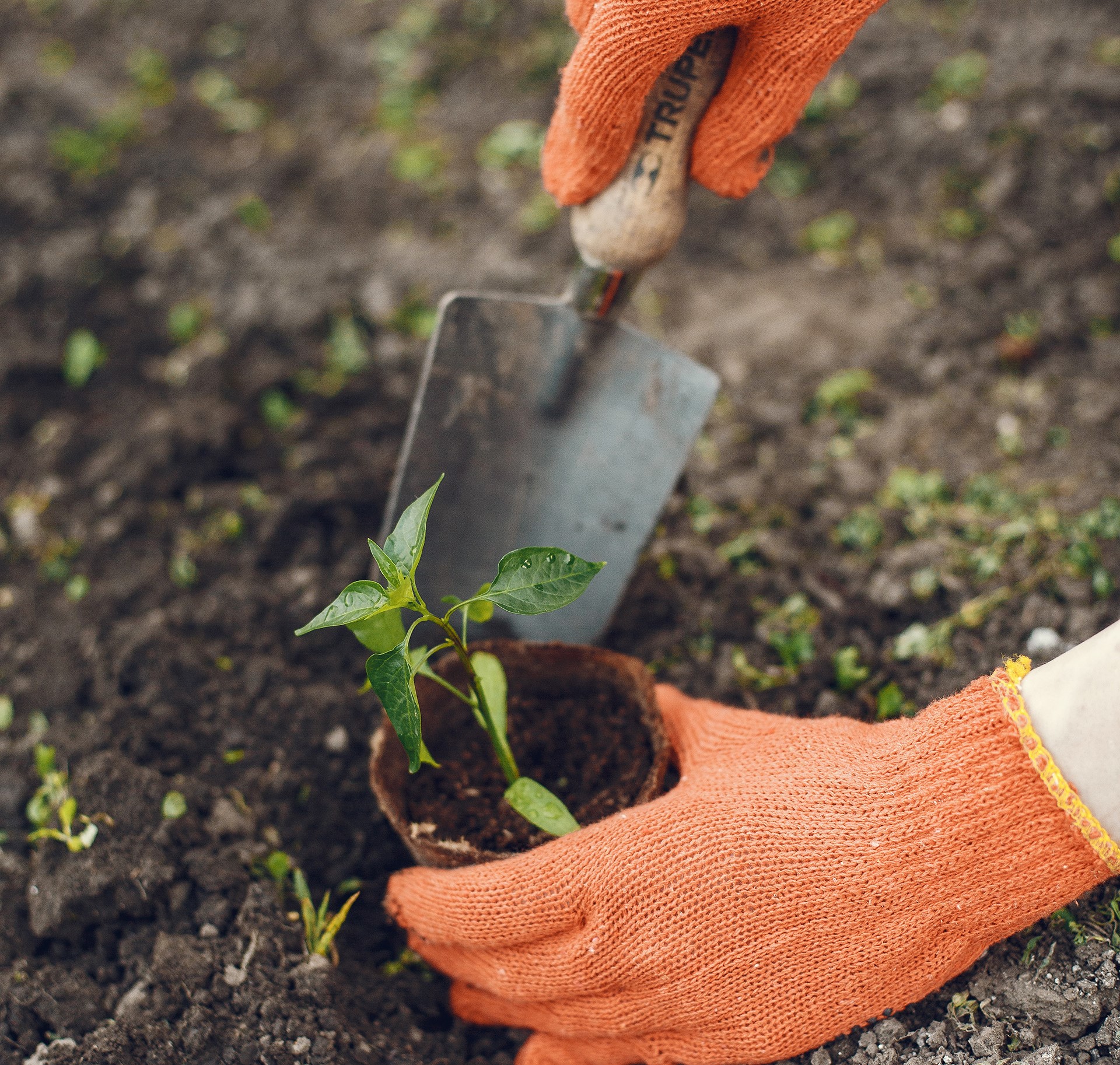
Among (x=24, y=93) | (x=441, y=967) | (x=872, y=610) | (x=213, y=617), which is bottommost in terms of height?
(x=441, y=967)

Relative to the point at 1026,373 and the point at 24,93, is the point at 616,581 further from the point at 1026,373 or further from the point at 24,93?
the point at 24,93

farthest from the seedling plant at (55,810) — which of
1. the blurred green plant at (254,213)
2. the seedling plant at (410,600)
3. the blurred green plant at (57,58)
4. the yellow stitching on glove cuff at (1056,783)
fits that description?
the blurred green plant at (57,58)

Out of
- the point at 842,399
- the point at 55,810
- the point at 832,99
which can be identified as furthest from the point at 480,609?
the point at 832,99

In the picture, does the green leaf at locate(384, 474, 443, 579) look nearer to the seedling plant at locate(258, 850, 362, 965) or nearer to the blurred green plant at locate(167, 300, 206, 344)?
the seedling plant at locate(258, 850, 362, 965)

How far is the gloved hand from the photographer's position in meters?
1.19

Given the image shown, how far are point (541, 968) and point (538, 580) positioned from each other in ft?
1.89

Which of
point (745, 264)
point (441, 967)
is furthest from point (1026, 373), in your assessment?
point (441, 967)

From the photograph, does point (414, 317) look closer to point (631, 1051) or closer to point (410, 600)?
point (410, 600)

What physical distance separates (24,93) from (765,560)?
119 inches

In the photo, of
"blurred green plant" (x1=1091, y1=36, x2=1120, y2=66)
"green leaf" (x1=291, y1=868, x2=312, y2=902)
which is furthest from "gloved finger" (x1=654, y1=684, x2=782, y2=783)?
"blurred green plant" (x1=1091, y1=36, x2=1120, y2=66)

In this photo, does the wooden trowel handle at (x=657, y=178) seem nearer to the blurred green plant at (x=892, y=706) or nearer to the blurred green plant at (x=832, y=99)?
the blurred green plant at (x=892, y=706)

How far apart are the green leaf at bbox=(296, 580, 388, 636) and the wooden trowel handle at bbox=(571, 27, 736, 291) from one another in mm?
753

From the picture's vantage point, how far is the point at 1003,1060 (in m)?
1.12

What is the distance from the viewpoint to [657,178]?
4.65ft
